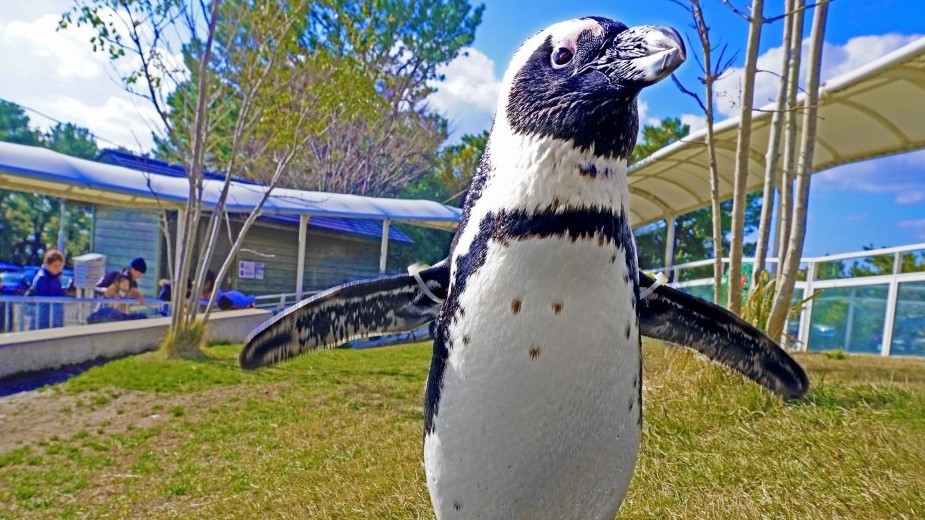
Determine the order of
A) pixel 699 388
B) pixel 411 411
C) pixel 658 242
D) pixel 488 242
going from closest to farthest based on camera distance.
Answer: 1. pixel 488 242
2. pixel 699 388
3. pixel 411 411
4. pixel 658 242

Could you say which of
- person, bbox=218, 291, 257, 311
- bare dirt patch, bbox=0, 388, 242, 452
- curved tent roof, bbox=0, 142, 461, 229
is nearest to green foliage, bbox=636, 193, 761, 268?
curved tent roof, bbox=0, 142, 461, 229

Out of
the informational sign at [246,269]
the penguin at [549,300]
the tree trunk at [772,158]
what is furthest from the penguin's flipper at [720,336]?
the informational sign at [246,269]

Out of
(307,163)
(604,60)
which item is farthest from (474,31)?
(604,60)

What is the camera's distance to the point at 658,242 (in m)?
18.7

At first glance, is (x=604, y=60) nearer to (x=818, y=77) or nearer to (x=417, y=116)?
(x=818, y=77)

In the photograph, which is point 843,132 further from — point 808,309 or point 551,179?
point 551,179

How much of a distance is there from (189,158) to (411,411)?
444 centimetres

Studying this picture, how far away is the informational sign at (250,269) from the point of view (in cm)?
1209

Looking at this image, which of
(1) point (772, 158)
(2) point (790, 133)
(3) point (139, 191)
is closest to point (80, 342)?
(3) point (139, 191)

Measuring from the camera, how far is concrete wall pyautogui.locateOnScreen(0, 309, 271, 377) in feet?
17.0

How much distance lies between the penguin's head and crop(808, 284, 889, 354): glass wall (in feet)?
25.7

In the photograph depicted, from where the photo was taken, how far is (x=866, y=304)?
24.2ft

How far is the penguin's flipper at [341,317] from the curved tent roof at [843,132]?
3.31 meters

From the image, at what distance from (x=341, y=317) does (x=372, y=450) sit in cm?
204
